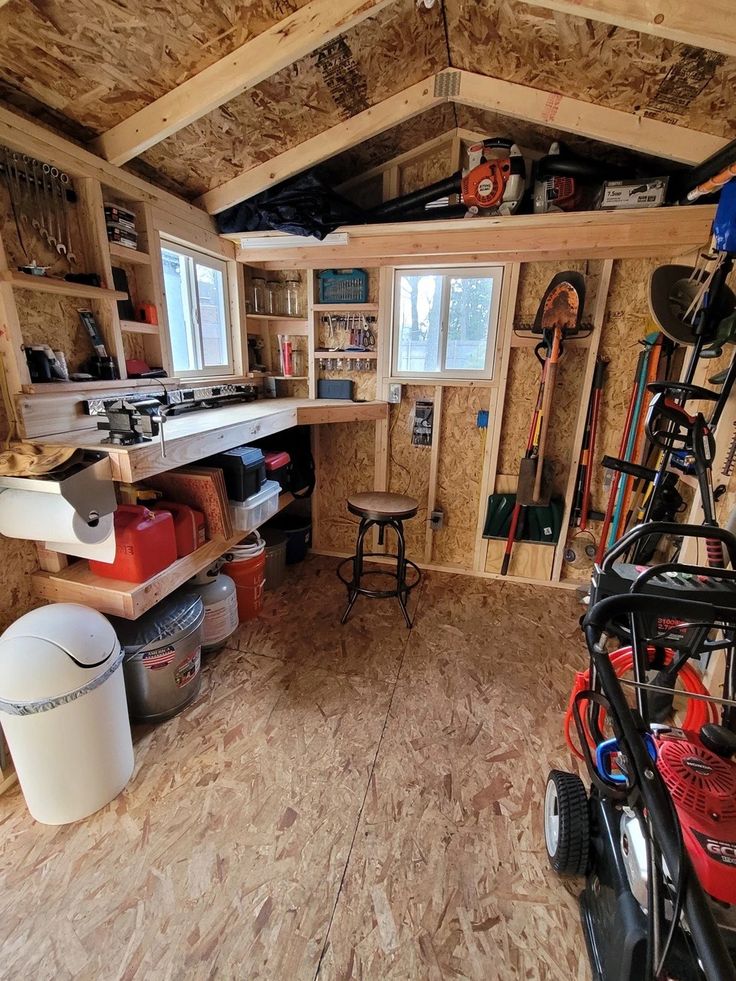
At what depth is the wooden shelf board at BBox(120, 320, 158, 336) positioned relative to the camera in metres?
2.13

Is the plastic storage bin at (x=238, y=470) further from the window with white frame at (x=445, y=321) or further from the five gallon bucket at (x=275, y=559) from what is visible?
the window with white frame at (x=445, y=321)

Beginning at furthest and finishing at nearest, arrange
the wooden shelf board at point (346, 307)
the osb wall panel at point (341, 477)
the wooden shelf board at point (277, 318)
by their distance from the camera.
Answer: the osb wall panel at point (341, 477) < the wooden shelf board at point (277, 318) < the wooden shelf board at point (346, 307)

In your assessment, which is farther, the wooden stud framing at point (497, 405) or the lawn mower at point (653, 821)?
the wooden stud framing at point (497, 405)

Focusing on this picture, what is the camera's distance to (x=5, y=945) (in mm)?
1192

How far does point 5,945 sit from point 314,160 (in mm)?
3385

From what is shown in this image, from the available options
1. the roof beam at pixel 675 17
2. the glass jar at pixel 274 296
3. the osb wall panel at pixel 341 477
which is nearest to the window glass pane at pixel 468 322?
the osb wall panel at pixel 341 477

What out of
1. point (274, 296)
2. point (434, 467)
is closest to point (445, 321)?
point (434, 467)

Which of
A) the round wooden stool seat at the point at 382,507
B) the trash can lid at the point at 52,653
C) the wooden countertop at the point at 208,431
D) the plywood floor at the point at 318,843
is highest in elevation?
the wooden countertop at the point at 208,431

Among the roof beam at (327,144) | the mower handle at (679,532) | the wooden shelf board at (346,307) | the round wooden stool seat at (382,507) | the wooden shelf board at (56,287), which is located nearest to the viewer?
the mower handle at (679,532)

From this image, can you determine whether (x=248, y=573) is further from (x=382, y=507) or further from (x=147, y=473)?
(x=147, y=473)

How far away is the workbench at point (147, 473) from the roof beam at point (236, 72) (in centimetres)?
124

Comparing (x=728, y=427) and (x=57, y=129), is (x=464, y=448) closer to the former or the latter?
(x=728, y=427)

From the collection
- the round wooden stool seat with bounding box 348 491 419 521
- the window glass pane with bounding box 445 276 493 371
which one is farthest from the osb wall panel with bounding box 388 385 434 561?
the round wooden stool seat with bounding box 348 491 419 521

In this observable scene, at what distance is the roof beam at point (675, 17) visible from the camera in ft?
4.46
